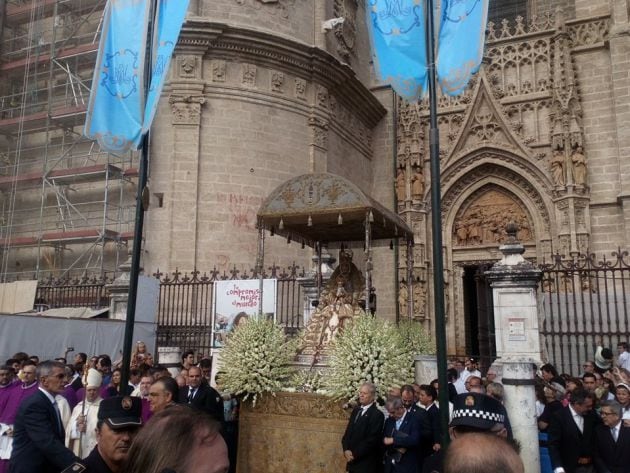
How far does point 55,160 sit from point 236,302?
9.19 m

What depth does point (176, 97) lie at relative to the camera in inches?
643

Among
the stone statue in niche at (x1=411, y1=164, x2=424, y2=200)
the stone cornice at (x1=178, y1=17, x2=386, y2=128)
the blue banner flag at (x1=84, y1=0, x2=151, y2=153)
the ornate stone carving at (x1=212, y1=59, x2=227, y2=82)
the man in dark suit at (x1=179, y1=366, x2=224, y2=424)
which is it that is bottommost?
the man in dark suit at (x1=179, y1=366, x2=224, y2=424)

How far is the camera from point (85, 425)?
6.07 m

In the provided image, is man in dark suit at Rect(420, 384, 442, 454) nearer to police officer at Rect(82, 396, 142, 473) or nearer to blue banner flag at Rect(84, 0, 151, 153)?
police officer at Rect(82, 396, 142, 473)

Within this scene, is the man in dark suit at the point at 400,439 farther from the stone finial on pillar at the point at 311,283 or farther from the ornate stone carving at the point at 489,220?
the ornate stone carving at the point at 489,220

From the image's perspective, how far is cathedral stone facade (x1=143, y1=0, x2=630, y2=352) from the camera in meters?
16.3

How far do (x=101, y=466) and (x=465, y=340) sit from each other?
1862 cm

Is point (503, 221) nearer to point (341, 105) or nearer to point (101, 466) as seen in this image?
point (341, 105)

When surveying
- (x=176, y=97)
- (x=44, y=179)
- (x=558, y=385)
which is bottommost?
(x=558, y=385)

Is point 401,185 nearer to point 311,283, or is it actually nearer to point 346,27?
point 346,27

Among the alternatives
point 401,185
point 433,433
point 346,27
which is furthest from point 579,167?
point 433,433

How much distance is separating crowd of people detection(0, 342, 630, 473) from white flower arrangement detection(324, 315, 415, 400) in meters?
0.25

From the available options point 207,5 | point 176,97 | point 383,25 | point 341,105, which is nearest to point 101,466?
point 383,25

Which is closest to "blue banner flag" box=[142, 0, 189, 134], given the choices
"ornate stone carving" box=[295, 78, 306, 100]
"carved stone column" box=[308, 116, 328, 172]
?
"ornate stone carving" box=[295, 78, 306, 100]
